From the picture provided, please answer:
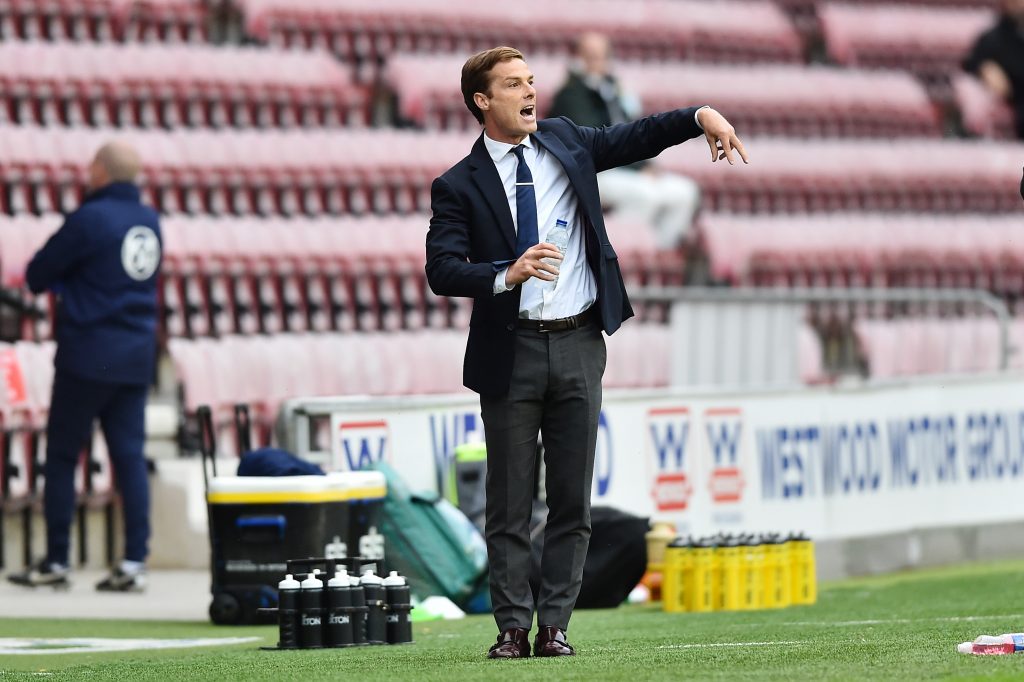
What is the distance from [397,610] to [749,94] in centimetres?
1105

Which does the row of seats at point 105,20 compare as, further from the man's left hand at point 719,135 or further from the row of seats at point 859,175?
the man's left hand at point 719,135

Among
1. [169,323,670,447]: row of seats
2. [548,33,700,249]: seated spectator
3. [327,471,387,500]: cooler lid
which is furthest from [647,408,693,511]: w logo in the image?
[548,33,700,249]: seated spectator

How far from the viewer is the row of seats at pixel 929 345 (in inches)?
571

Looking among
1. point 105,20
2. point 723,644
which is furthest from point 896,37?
point 723,644

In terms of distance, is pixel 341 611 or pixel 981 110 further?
pixel 981 110

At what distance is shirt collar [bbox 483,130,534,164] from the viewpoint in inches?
230

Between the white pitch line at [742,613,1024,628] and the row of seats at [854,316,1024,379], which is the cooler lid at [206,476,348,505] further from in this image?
the row of seats at [854,316,1024,379]

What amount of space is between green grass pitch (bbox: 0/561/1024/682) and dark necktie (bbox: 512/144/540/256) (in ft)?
3.84

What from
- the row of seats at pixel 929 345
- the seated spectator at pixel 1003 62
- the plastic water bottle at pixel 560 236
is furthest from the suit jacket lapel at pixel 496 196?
the seated spectator at pixel 1003 62

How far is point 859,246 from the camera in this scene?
16.0 m

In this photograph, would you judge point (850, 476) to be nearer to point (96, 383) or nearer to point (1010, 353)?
point (1010, 353)

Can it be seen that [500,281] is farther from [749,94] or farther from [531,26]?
[749,94]

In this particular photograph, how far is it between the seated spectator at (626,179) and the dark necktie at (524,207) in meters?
8.31

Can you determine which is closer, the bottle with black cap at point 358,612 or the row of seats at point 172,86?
the bottle with black cap at point 358,612
